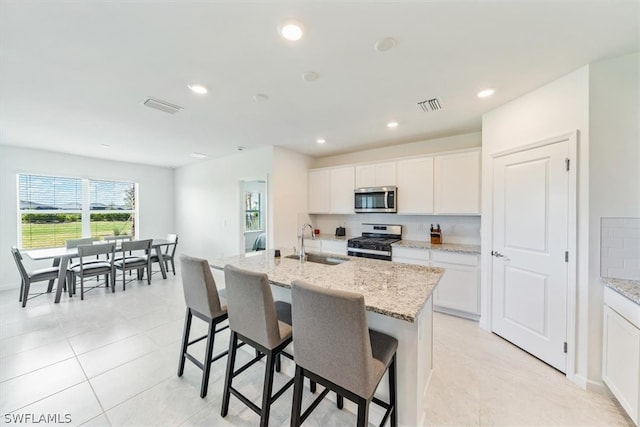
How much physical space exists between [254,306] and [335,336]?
1.86 ft

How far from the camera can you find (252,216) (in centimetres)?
525

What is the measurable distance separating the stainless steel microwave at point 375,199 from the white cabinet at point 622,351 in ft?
7.98

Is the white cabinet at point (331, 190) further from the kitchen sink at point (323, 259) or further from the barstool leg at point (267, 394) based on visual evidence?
the barstool leg at point (267, 394)

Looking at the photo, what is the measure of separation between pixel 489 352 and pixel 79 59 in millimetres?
4407

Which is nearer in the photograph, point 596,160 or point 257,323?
point 257,323

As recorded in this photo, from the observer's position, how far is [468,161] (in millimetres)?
3299

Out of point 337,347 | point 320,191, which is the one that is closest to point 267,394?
point 337,347

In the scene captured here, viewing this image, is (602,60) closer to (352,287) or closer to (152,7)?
(352,287)

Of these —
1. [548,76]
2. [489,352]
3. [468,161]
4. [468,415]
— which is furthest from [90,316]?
[548,76]

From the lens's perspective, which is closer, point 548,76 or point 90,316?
point 548,76

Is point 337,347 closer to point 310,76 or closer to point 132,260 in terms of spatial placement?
point 310,76

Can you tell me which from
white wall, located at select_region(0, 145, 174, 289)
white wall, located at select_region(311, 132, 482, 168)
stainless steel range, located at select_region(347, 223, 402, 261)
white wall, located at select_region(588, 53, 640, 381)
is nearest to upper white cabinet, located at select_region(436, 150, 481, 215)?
white wall, located at select_region(311, 132, 482, 168)

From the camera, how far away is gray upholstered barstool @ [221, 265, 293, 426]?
1.44 m

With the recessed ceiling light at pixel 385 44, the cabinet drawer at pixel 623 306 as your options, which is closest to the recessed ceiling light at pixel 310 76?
the recessed ceiling light at pixel 385 44
